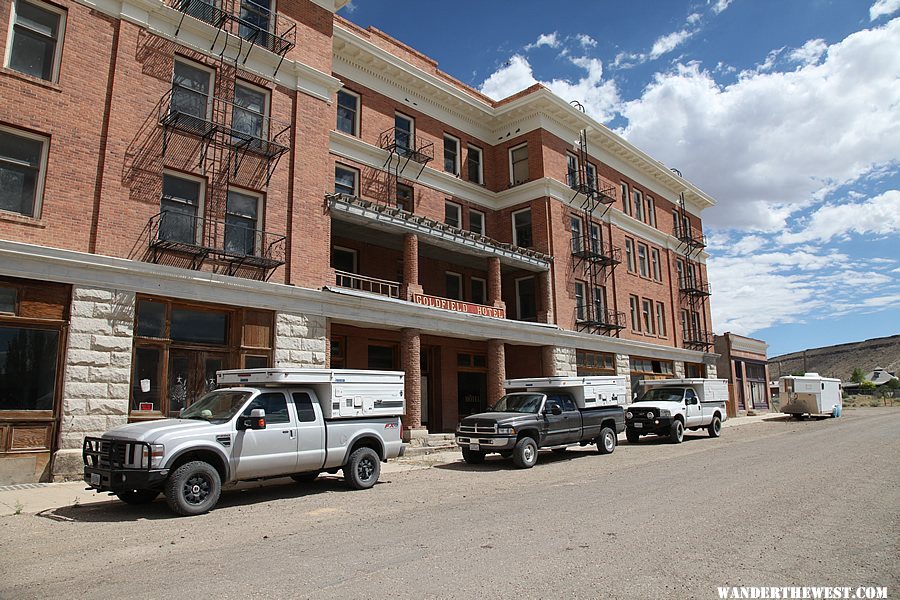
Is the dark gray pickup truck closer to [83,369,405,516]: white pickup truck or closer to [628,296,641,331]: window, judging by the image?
[83,369,405,516]: white pickup truck

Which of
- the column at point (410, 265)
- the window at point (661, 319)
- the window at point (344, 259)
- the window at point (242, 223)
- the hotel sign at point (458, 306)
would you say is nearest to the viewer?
the window at point (242, 223)

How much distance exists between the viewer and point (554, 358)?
89.5ft

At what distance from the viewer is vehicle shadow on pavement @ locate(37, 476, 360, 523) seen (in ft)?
29.7

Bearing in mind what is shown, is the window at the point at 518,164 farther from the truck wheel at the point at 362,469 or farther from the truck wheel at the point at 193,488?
the truck wheel at the point at 193,488

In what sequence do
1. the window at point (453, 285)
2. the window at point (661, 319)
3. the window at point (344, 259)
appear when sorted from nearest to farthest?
1. the window at point (344, 259)
2. the window at point (453, 285)
3. the window at point (661, 319)

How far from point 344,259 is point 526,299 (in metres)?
10.4

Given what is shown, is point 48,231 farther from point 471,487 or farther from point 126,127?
point 471,487

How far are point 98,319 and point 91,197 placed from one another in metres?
3.05

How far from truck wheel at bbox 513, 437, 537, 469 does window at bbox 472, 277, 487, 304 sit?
1367 cm

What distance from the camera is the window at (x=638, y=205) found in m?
36.9

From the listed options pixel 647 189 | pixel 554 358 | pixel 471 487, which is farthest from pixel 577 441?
pixel 647 189

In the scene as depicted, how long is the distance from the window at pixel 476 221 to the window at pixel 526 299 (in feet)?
10.6

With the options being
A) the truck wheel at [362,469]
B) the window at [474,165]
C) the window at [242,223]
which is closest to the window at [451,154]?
the window at [474,165]

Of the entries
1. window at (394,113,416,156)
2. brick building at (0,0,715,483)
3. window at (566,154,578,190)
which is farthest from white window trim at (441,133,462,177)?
window at (566,154,578,190)
